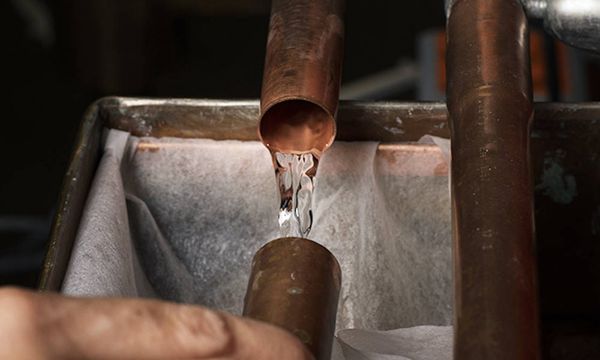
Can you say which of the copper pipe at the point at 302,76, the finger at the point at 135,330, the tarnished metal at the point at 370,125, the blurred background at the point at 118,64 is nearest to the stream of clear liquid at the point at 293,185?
the copper pipe at the point at 302,76

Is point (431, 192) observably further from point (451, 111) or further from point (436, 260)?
point (451, 111)

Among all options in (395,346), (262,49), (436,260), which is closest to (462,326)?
(395,346)

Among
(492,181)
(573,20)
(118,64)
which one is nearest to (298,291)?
(492,181)

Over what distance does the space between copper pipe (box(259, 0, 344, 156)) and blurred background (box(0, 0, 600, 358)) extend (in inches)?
43.2

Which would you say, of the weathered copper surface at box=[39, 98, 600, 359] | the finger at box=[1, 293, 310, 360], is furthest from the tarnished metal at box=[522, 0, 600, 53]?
the finger at box=[1, 293, 310, 360]

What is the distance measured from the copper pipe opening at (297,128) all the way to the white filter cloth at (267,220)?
0.14 metres

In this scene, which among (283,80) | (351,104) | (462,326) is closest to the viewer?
(462,326)

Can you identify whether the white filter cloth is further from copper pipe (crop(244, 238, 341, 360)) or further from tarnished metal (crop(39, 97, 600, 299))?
copper pipe (crop(244, 238, 341, 360))

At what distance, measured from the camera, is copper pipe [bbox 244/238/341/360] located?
0.64 metres

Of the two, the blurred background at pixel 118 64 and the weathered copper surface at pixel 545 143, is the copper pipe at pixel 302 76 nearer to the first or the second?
the weathered copper surface at pixel 545 143

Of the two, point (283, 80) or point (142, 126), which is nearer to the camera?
point (283, 80)

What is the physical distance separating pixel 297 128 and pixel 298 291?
0.20 meters

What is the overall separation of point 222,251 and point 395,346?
222 millimetres

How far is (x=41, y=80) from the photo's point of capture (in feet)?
8.63
